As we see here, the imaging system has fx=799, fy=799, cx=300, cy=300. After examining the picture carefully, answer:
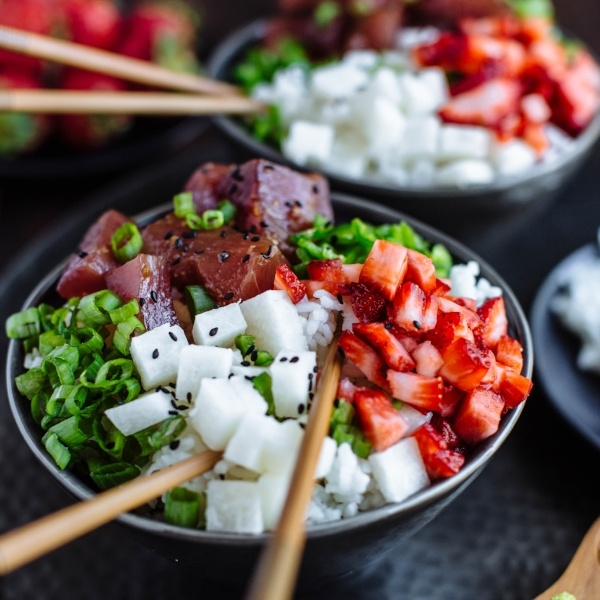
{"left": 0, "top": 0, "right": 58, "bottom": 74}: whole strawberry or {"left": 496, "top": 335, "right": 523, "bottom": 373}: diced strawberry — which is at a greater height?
{"left": 0, "top": 0, "right": 58, "bottom": 74}: whole strawberry

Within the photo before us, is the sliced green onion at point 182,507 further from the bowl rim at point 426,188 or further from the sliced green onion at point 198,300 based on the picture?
the bowl rim at point 426,188

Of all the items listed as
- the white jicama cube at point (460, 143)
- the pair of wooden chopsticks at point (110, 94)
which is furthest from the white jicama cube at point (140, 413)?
the white jicama cube at point (460, 143)

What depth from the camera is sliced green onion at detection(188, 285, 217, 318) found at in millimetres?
1937

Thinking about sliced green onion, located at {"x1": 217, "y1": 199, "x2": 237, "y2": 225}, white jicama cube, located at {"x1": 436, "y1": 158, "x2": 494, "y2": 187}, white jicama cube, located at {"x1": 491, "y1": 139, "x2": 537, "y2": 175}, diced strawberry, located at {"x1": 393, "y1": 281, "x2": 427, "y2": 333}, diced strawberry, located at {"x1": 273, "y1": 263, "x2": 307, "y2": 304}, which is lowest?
white jicama cube, located at {"x1": 491, "y1": 139, "x2": 537, "y2": 175}

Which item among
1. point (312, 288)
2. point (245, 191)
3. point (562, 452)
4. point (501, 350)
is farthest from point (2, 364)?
point (562, 452)

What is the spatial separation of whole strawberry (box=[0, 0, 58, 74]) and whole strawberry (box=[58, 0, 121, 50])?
0.11 meters

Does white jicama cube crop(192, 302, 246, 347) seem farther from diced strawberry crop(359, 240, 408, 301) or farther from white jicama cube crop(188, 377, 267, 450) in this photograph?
diced strawberry crop(359, 240, 408, 301)

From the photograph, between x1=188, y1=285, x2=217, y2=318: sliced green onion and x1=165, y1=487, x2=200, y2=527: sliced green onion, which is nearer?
x1=165, y1=487, x2=200, y2=527: sliced green onion

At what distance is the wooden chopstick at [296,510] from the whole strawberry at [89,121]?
2203 mm

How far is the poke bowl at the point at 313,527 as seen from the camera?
1.56 metres

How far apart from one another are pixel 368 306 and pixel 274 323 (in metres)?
0.22

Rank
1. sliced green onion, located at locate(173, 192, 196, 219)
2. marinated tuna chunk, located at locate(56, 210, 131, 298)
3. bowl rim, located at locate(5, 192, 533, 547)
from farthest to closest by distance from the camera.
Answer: sliced green onion, located at locate(173, 192, 196, 219) → marinated tuna chunk, located at locate(56, 210, 131, 298) → bowl rim, located at locate(5, 192, 533, 547)

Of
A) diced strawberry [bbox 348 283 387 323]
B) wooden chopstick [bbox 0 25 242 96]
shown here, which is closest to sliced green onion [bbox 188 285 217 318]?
diced strawberry [bbox 348 283 387 323]

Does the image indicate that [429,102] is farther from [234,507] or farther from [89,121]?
[234,507]
